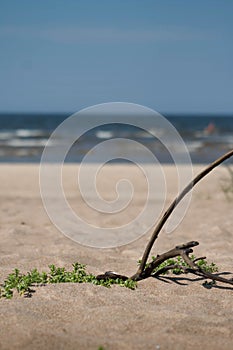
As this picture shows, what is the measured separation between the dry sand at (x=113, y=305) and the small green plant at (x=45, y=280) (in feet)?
0.20

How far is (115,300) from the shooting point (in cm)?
289

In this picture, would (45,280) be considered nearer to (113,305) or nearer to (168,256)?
(113,305)

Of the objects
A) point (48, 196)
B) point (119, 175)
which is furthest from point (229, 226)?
point (119, 175)

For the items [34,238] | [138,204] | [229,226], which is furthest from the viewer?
[138,204]

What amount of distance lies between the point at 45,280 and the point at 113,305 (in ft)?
1.76

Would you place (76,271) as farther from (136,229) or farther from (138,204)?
(138,204)

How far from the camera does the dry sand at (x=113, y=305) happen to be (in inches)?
93.7

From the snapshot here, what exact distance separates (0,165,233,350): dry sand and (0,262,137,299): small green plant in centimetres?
6

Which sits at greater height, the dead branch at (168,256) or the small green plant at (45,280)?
the dead branch at (168,256)

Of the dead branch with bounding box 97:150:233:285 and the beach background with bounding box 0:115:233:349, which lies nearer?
the beach background with bounding box 0:115:233:349

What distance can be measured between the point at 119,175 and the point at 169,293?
7733 millimetres

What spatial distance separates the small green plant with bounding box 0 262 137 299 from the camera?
118 inches

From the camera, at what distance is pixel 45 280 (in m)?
3.17

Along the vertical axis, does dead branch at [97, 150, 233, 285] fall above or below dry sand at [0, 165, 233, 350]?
above
